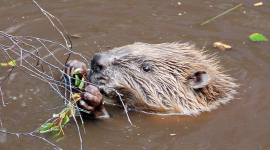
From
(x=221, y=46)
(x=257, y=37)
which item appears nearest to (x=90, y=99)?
(x=221, y=46)

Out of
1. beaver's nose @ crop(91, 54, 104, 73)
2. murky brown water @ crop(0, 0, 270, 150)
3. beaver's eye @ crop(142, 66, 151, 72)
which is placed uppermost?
beaver's nose @ crop(91, 54, 104, 73)

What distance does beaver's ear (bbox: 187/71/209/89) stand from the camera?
139 inches

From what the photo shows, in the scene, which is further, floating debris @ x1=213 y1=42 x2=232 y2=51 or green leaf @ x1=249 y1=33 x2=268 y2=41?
green leaf @ x1=249 y1=33 x2=268 y2=41

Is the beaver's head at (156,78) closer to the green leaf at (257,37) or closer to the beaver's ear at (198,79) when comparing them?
the beaver's ear at (198,79)

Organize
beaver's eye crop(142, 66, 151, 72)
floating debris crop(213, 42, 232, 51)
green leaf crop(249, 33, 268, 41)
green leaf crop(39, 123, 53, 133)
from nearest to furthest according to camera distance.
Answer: green leaf crop(39, 123, 53, 133)
beaver's eye crop(142, 66, 151, 72)
floating debris crop(213, 42, 232, 51)
green leaf crop(249, 33, 268, 41)

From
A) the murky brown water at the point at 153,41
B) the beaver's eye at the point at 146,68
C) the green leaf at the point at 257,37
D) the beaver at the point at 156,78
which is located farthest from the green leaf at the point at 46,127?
the green leaf at the point at 257,37

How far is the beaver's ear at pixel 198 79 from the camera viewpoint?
3543mm

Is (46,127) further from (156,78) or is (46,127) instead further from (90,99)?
(156,78)

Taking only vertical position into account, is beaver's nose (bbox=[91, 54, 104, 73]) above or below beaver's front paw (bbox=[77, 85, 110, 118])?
above

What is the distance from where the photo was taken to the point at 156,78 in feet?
11.8

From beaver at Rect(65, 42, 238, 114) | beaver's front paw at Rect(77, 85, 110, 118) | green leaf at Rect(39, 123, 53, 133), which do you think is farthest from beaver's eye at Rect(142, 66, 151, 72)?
green leaf at Rect(39, 123, 53, 133)

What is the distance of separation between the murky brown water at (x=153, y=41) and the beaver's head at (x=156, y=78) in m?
0.15

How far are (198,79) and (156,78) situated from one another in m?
0.42

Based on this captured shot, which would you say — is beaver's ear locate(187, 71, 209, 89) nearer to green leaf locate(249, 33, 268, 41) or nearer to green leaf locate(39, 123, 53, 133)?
green leaf locate(39, 123, 53, 133)
